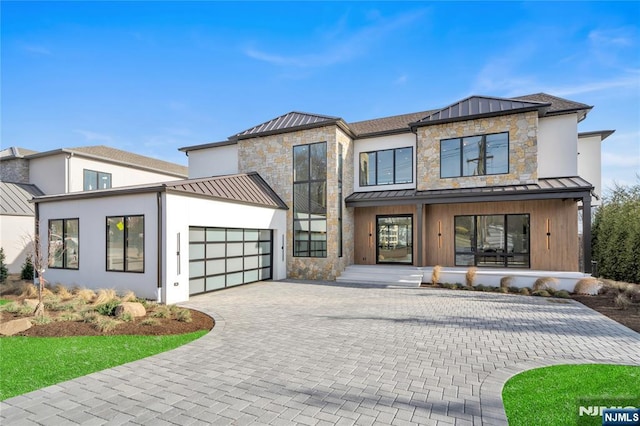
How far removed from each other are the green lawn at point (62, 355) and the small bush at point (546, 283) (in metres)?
11.6

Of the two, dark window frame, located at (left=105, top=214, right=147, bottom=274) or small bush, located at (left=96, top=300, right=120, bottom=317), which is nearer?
small bush, located at (left=96, top=300, right=120, bottom=317)

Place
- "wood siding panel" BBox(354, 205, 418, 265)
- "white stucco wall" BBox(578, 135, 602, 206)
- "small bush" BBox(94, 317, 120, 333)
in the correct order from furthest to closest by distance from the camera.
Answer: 1. "wood siding panel" BBox(354, 205, 418, 265)
2. "white stucco wall" BBox(578, 135, 602, 206)
3. "small bush" BBox(94, 317, 120, 333)

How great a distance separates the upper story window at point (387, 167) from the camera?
15.9 m

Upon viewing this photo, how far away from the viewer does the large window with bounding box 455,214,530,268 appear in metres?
14.1

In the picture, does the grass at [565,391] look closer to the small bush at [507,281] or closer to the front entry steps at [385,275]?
the small bush at [507,281]

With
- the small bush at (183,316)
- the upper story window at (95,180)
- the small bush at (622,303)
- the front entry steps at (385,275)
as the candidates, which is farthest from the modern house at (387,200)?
the upper story window at (95,180)

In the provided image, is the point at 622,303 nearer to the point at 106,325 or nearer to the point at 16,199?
the point at 106,325

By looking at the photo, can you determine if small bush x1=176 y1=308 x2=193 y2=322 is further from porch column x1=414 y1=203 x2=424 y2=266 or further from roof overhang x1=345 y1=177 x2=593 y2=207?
porch column x1=414 y1=203 x2=424 y2=266

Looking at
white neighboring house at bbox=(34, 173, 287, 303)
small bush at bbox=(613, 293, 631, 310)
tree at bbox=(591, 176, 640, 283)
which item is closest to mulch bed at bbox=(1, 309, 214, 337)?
white neighboring house at bbox=(34, 173, 287, 303)

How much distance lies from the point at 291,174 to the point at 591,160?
14.0 meters

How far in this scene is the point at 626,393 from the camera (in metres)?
4.03

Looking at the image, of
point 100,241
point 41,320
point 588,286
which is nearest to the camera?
point 41,320

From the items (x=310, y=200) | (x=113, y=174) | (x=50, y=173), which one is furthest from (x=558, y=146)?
(x=50, y=173)

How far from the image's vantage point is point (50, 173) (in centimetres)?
1903
